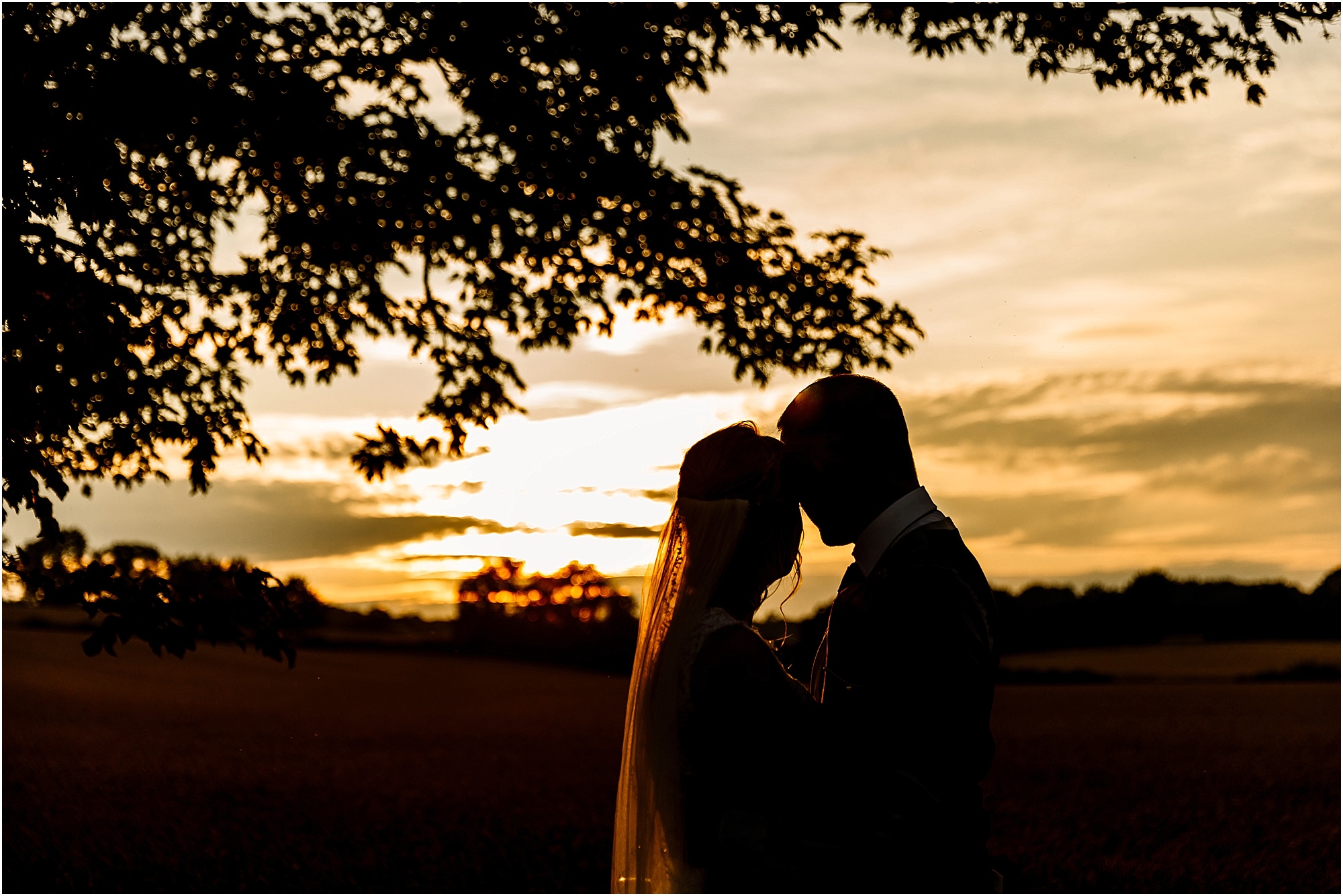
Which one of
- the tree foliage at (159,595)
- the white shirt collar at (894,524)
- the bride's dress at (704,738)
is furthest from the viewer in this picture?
the tree foliage at (159,595)

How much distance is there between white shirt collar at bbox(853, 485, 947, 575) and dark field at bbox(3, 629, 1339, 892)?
66cm

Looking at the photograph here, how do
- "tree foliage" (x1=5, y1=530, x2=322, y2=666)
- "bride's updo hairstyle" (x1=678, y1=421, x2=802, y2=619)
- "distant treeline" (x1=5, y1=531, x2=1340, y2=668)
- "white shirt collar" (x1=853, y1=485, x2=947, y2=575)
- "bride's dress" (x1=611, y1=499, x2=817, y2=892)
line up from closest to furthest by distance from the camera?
"bride's dress" (x1=611, y1=499, x2=817, y2=892) → "white shirt collar" (x1=853, y1=485, x2=947, y2=575) → "bride's updo hairstyle" (x1=678, y1=421, x2=802, y2=619) → "tree foliage" (x1=5, y1=530, x2=322, y2=666) → "distant treeline" (x1=5, y1=531, x2=1340, y2=668)

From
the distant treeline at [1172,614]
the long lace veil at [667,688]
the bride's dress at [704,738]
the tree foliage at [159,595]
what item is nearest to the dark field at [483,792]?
the bride's dress at [704,738]

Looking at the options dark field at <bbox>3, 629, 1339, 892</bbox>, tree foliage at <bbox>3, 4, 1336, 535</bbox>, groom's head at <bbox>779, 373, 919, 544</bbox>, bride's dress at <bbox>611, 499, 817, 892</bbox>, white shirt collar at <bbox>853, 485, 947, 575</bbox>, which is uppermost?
tree foliage at <bbox>3, 4, 1336, 535</bbox>

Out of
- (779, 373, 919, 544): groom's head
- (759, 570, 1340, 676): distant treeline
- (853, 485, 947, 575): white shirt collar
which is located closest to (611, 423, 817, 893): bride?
(779, 373, 919, 544): groom's head

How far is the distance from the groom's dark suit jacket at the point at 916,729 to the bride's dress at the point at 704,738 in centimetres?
17

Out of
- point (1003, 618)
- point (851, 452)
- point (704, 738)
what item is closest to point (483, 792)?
point (1003, 618)

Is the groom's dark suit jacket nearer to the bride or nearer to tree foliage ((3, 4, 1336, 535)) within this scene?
the bride

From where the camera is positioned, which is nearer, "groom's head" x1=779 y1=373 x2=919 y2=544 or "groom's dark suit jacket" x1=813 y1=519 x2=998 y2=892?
"groom's dark suit jacket" x1=813 y1=519 x2=998 y2=892

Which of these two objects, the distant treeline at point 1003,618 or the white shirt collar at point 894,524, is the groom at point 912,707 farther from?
the distant treeline at point 1003,618

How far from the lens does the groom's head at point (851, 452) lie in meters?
3.20

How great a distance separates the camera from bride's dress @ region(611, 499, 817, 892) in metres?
2.95

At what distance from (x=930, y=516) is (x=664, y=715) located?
3.52 ft

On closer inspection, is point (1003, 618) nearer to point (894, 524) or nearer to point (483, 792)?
point (483, 792)
